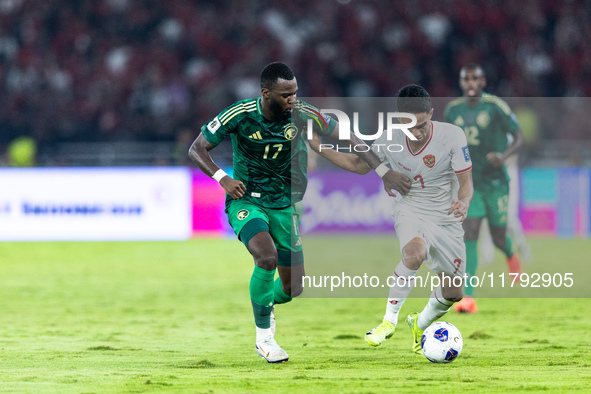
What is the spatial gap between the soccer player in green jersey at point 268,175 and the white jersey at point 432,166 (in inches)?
3.6

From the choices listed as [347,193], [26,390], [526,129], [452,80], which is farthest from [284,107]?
[452,80]

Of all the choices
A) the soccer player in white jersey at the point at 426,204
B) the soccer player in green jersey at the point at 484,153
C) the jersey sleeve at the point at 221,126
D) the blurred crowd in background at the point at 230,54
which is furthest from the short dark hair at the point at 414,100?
the blurred crowd in background at the point at 230,54

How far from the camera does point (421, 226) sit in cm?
610

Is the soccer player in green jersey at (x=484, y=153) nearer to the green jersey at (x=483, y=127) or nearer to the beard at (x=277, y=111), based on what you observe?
the green jersey at (x=483, y=127)

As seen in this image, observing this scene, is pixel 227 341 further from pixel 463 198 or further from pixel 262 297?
pixel 463 198

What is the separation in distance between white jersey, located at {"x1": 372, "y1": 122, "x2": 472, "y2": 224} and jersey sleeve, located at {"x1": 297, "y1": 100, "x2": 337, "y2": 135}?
13.8 inches

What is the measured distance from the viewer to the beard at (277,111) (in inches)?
229

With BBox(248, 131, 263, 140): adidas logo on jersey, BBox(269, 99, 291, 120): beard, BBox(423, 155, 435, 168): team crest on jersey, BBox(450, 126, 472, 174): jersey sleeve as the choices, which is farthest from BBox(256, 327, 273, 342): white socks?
BBox(450, 126, 472, 174): jersey sleeve

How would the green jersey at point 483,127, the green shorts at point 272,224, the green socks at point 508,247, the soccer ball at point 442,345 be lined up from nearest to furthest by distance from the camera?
the soccer ball at point 442,345
the green shorts at point 272,224
the green jersey at point 483,127
the green socks at point 508,247

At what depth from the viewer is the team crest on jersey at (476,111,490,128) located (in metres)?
8.59

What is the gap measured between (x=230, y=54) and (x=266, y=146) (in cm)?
1513

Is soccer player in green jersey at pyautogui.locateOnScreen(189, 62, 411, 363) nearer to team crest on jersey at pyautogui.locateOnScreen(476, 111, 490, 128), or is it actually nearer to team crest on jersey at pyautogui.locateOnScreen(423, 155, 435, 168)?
team crest on jersey at pyautogui.locateOnScreen(423, 155, 435, 168)

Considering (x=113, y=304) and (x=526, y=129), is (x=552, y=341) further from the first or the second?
(x=526, y=129)

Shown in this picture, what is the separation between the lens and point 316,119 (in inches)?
242
